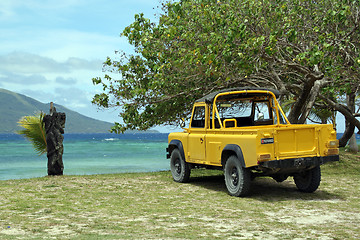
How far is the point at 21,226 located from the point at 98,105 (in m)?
11.0

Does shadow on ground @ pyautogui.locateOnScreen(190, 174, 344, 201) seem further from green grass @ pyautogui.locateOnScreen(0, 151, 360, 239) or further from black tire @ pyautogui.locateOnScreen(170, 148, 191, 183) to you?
black tire @ pyautogui.locateOnScreen(170, 148, 191, 183)

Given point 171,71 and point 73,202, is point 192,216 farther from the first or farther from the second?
point 171,71

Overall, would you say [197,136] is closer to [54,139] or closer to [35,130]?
[54,139]

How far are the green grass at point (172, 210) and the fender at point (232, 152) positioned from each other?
0.90 meters

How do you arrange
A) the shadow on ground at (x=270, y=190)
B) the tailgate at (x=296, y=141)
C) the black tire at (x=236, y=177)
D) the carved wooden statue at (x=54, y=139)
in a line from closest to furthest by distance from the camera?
the tailgate at (x=296, y=141) < the black tire at (x=236, y=177) < the shadow on ground at (x=270, y=190) < the carved wooden statue at (x=54, y=139)

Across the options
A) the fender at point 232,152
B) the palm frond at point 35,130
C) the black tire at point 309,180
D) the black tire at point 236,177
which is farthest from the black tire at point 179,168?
the palm frond at point 35,130

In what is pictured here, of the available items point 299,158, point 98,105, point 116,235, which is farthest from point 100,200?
point 98,105

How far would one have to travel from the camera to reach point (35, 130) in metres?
16.9

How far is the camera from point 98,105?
1848 centimetres

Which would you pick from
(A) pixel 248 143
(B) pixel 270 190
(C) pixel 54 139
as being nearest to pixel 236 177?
(A) pixel 248 143

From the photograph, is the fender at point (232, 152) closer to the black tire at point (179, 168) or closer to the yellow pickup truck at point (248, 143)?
the yellow pickup truck at point (248, 143)

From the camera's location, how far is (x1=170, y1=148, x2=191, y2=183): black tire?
13523 mm

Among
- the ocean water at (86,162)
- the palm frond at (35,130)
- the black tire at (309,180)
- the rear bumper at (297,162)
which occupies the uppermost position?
the palm frond at (35,130)

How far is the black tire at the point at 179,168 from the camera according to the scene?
1352 cm
